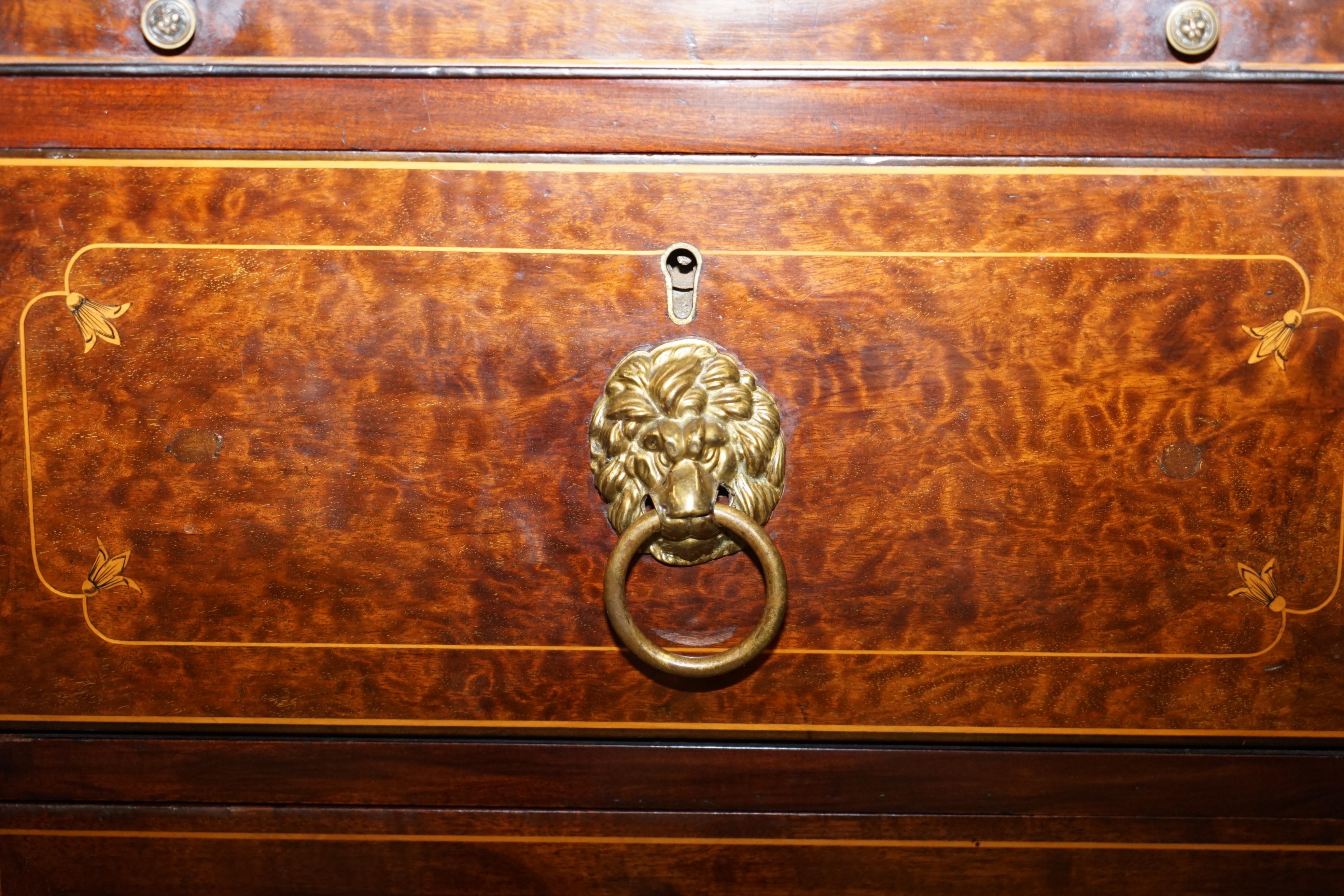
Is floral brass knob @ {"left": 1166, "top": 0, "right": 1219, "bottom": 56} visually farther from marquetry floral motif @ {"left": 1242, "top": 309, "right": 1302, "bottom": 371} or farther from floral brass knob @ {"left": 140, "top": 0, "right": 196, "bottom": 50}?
floral brass knob @ {"left": 140, "top": 0, "right": 196, "bottom": 50}

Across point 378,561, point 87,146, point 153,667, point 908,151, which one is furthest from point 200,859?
point 908,151

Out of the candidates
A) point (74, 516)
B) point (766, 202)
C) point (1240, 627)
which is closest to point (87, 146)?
point (74, 516)

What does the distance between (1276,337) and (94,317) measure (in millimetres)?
717

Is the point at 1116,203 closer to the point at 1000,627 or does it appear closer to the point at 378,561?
the point at 1000,627

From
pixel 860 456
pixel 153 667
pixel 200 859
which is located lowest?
pixel 200 859

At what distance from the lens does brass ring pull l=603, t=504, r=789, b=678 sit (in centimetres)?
53

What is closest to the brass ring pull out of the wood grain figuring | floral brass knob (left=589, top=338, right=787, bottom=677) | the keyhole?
floral brass knob (left=589, top=338, right=787, bottom=677)

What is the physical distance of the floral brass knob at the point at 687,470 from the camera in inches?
21.0

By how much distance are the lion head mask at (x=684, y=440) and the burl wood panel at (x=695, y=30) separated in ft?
0.61

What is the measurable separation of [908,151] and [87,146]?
50 centimetres

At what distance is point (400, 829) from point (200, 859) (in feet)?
0.44

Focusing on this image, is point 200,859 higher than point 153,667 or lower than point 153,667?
lower

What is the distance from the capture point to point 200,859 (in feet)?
2.01

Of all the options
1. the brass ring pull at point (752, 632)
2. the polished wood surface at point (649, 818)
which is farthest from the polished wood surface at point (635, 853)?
the brass ring pull at point (752, 632)
